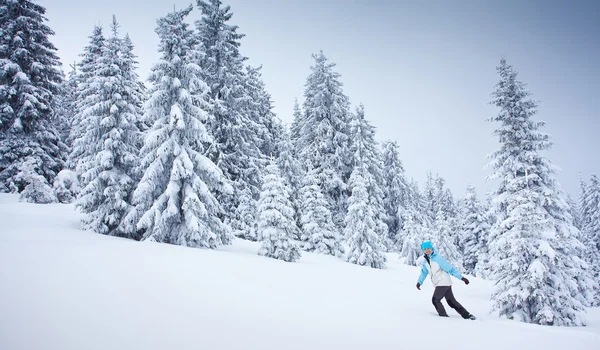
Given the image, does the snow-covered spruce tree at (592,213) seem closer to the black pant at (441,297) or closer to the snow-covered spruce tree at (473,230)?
the snow-covered spruce tree at (473,230)

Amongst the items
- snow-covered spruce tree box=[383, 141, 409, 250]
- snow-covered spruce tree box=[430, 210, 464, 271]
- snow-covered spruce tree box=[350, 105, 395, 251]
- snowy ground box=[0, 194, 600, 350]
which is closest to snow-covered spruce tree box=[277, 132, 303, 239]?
snow-covered spruce tree box=[350, 105, 395, 251]

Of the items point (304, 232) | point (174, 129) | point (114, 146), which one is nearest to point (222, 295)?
point (174, 129)

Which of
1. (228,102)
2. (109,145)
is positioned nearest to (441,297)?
(109,145)

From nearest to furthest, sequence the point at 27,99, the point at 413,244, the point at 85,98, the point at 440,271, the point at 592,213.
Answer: the point at 440,271 < the point at 85,98 < the point at 27,99 < the point at 413,244 < the point at 592,213

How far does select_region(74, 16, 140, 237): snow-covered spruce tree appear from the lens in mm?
14516

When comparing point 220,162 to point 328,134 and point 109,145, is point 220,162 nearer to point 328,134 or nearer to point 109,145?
point 109,145

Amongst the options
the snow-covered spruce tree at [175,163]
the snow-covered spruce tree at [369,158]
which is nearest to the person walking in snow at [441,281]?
the snow-covered spruce tree at [175,163]

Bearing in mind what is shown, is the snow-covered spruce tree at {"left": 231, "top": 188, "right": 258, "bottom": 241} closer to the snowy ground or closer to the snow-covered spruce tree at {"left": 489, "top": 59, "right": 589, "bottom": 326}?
the snowy ground

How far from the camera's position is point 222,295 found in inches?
262

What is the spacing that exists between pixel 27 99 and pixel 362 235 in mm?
24092

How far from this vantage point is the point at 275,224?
16.5m

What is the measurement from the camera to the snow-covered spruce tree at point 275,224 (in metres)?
15.9

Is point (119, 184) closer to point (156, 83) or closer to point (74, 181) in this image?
point (156, 83)

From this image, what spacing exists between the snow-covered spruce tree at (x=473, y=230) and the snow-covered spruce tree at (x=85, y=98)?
139 feet
